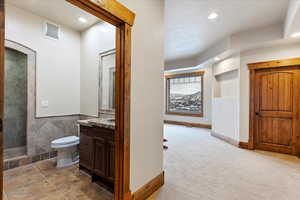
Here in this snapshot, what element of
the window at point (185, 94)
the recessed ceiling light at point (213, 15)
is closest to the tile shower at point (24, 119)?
the recessed ceiling light at point (213, 15)

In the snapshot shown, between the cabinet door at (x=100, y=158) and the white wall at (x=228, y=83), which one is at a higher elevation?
the white wall at (x=228, y=83)

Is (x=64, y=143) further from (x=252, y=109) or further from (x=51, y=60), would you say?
(x=252, y=109)

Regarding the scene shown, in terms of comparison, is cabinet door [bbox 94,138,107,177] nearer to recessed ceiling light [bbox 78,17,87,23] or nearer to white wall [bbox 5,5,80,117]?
white wall [bbox 5,5,80,117]

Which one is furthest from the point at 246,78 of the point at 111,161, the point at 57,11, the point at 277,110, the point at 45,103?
the point at 45,103

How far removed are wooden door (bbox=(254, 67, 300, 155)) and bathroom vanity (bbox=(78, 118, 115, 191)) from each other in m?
3.67

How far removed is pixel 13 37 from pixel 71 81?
4.12 feet

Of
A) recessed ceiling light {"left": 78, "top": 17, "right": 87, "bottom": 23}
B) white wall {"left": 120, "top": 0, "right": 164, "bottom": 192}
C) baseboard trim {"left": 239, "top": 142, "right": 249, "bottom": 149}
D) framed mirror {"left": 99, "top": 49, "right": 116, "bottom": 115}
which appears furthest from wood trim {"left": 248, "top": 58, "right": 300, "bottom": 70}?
recessed ceiling light {"left": 78, "top": 17, "right": 87, "bottom": 23}

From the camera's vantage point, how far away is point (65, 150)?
9.08 ft

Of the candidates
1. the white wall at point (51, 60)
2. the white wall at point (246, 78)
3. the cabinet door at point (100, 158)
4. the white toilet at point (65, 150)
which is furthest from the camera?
the white wall at point (246, 78)

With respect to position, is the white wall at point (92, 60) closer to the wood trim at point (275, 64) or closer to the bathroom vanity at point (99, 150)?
the bathroom vanity at point (99, 150)

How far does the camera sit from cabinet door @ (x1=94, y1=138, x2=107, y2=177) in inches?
83.4

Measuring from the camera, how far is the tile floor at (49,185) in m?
1.95

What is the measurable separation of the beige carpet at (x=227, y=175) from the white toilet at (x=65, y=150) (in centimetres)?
176

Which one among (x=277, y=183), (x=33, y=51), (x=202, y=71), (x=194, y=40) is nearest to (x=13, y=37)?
(x=33, y=51)
